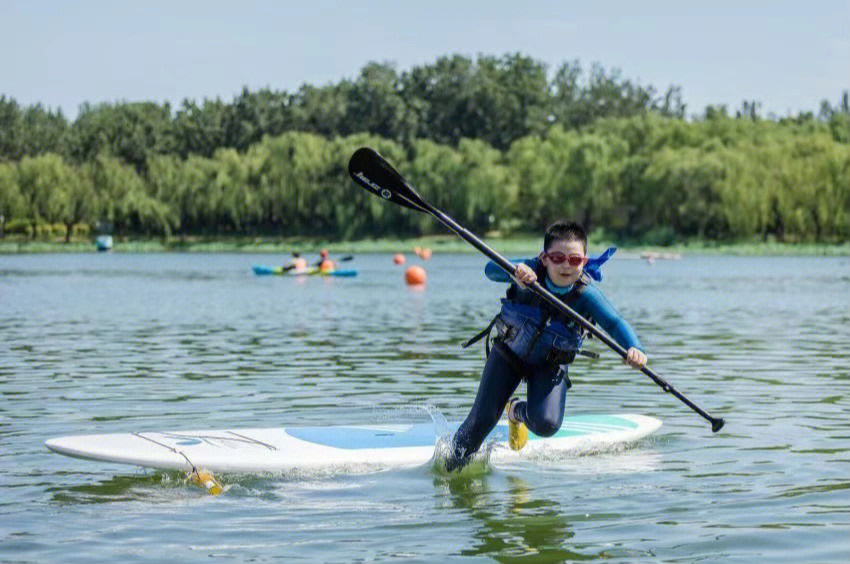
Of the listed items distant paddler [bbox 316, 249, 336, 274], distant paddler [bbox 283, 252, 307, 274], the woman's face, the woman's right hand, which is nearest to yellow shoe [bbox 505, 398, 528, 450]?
the woman's face

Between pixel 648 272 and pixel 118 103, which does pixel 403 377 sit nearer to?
pixel 648 272

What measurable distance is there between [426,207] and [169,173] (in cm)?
6917

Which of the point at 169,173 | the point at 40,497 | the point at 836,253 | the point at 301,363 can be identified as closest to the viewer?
the point at 40,497

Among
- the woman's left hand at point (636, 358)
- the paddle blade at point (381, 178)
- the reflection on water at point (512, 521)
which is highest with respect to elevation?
the paddle blade at point (381, 178)

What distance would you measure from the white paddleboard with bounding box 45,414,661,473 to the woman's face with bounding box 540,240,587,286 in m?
1.59

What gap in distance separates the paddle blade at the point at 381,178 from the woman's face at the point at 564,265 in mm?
1123

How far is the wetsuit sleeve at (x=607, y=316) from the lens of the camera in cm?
770

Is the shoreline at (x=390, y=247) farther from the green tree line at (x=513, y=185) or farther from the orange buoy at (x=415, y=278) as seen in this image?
the orange buoy at (x=415, y=278)

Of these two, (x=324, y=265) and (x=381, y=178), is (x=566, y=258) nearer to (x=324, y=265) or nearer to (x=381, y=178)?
(x=381, y=178)

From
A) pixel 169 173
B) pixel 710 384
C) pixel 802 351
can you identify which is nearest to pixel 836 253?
pixel 169 173

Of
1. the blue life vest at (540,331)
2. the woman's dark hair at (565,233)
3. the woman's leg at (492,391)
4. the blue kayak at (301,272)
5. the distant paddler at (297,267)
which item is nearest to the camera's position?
the woman's dark hair at (565,233)

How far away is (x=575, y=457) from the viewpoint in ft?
30.3

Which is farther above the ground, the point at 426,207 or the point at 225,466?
the point at 426,207

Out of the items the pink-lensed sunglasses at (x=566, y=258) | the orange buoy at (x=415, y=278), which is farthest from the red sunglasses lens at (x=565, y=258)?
the orange buoy at (x=415, y=278)
